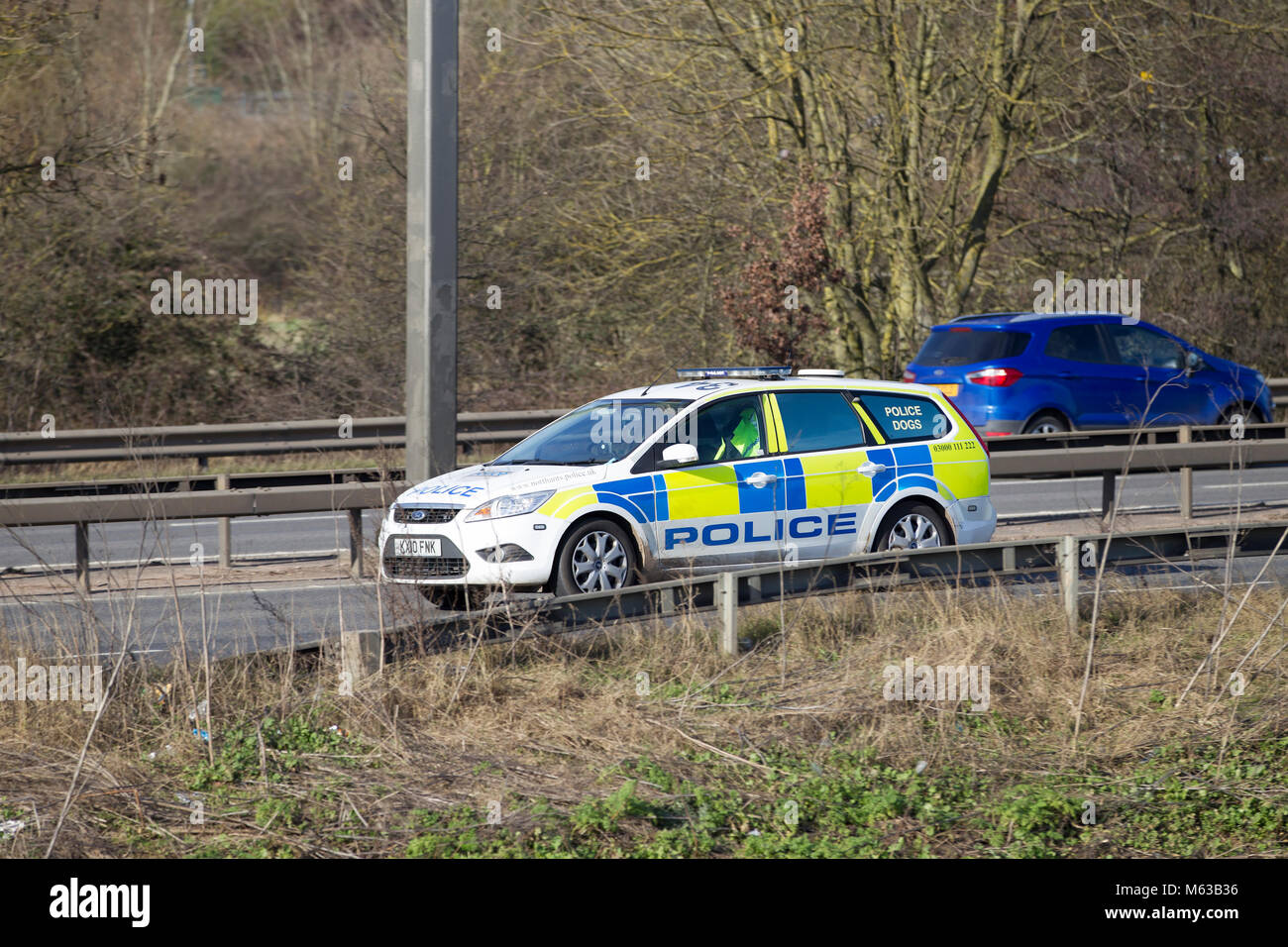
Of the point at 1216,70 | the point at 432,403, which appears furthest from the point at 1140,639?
the point at 1216,70

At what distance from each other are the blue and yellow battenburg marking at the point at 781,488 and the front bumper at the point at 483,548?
0.52 feet

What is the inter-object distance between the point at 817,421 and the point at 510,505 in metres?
2.39

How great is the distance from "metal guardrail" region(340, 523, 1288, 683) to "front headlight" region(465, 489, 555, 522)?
134 centimetres

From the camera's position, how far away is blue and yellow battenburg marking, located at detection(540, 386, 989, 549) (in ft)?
29.7

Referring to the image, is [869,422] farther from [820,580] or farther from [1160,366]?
[1160,366]

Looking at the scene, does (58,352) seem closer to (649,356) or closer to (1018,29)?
(649,356)
